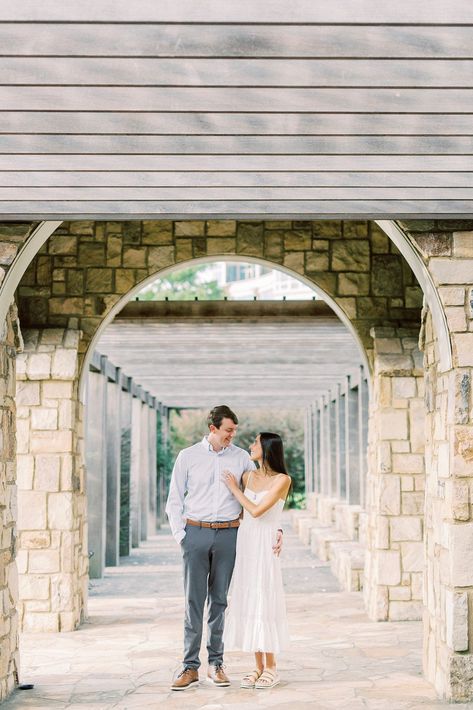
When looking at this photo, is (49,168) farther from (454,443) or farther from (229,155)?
(454,443)

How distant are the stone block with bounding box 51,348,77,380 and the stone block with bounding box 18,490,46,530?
101 centimetres

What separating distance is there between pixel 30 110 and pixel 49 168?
0.67 m

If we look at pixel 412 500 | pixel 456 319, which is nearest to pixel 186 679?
pixel 456 319

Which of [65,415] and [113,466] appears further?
[113,466]

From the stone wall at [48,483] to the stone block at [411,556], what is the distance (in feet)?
9.47

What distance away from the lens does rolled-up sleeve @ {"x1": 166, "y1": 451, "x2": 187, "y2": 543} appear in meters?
5.61

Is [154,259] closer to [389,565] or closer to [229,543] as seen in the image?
[389,565]

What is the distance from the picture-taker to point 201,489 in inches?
224

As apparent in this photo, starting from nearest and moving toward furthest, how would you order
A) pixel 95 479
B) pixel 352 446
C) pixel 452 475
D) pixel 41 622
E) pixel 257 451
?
pixel 452 475, pixel 257 451, pixel 41 622, pixel 95 479, pixel 352 446

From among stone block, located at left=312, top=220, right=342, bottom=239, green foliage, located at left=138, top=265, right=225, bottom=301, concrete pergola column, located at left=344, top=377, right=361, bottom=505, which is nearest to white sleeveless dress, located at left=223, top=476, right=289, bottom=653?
stone block, located at left=312, top=220, right=342, bottom=239

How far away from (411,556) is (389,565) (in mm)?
212

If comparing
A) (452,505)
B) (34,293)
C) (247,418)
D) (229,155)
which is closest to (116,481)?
(34,293)

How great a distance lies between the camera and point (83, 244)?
28.3 feet

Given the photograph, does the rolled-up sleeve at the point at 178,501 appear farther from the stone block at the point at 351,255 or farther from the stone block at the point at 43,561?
the stone block at the point at 351,255
